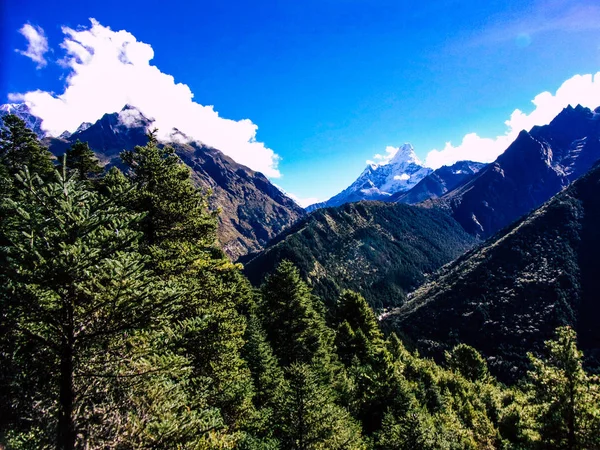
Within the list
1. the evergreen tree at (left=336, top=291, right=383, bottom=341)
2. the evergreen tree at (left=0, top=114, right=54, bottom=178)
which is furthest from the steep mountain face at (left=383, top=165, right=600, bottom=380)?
the evergreen tree at (left=0, top=114, right=54, bottom=178)

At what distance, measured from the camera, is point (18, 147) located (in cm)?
3288

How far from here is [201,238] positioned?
52.4 feet

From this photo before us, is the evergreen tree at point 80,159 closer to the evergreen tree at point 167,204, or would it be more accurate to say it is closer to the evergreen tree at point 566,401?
the evergreen tree at point 167,204

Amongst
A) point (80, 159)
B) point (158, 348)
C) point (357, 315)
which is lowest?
point (357, 315)

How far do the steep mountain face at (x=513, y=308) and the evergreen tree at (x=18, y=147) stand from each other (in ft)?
527

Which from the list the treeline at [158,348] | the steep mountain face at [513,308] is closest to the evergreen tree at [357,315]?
the treeline at [158,348]

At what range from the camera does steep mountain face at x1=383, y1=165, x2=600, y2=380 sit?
144 metres

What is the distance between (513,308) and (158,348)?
7677 inches

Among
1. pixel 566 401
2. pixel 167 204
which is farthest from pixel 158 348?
pixel 566 401

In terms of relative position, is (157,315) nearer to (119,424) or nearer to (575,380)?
(119,424)

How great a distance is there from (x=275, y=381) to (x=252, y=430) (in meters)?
4.55

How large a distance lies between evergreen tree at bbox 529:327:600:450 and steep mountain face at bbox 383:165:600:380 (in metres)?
137

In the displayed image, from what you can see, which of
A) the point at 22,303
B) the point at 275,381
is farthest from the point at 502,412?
the point at 22,303

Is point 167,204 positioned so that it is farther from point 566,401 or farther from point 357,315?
point 357,315
